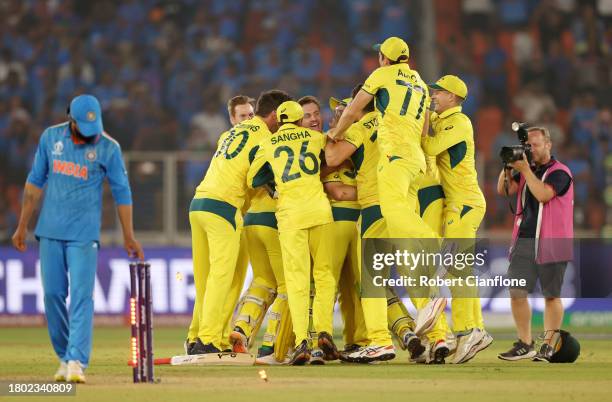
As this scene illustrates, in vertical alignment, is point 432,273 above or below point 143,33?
below

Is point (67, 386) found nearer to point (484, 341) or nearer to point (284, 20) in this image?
point (484, 341)

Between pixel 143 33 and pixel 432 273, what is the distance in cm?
1378

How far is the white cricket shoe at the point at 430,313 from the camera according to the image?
40.7ft

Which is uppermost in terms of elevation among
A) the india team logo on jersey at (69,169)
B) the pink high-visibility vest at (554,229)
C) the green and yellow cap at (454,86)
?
the green and yellow cap at (454,86)

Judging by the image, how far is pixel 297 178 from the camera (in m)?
12.9

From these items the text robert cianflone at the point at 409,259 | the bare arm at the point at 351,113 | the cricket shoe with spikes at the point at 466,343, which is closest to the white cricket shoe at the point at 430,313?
the text robert cianflone at the point at 409,259

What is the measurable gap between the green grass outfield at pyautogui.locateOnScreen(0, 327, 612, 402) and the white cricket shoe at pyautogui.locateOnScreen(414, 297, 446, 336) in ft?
1.37

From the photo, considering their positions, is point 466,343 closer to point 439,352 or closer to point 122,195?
point 439,352

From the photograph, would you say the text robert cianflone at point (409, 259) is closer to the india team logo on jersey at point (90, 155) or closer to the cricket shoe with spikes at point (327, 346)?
the cricket shoe with spikes at point (327, 346)

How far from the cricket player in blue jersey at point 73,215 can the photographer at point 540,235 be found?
4457 mm

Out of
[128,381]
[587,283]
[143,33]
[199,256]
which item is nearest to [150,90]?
[143,33]

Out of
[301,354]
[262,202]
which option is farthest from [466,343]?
[262,202]

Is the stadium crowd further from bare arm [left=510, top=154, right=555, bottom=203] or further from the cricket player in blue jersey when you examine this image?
the cricket player in blue jersey

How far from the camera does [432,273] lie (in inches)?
519
